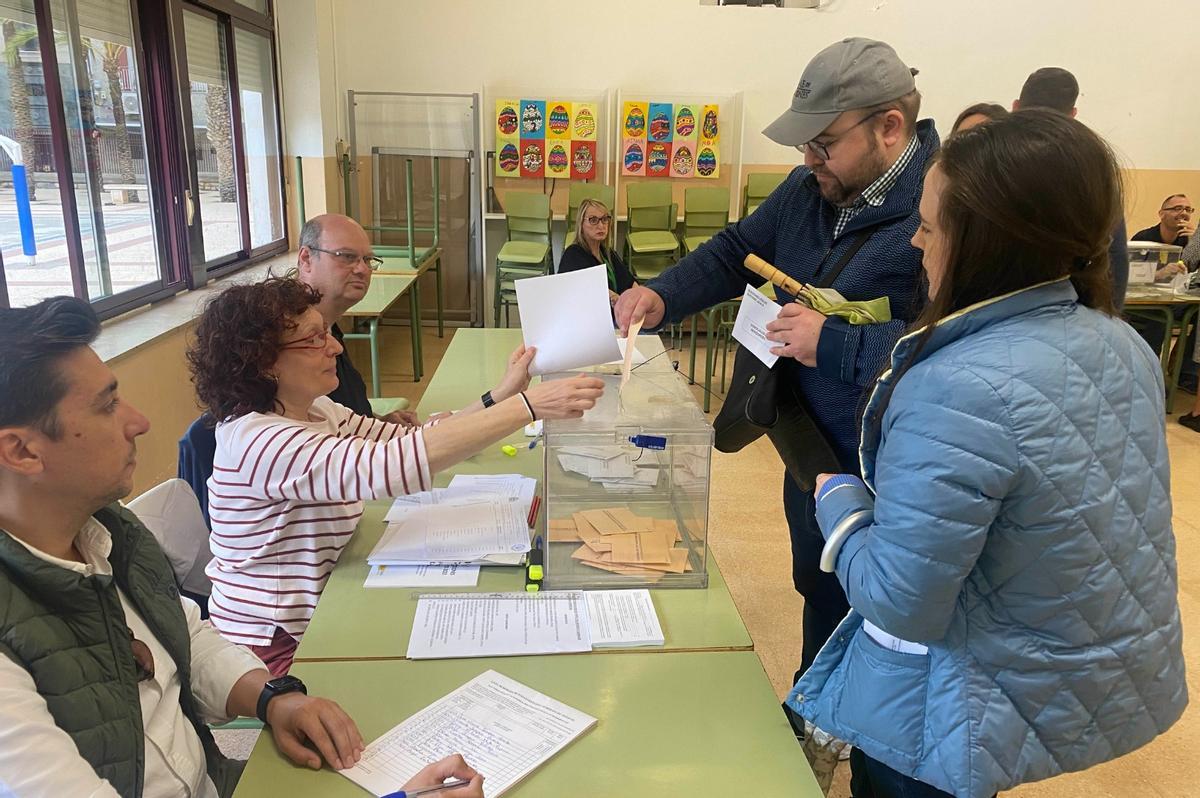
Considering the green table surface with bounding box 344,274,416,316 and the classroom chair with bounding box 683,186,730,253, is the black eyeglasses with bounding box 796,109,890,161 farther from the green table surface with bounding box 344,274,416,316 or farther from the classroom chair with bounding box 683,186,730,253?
the classroom chair with bounding box 683,186,730,253

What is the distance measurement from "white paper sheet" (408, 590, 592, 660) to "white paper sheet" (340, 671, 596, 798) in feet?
0.29

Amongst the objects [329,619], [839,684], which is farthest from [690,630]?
[329,619]

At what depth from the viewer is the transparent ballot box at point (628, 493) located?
1.47 m

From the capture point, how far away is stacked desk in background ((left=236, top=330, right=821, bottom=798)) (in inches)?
39.4

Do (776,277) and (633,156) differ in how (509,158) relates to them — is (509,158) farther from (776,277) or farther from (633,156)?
(776,277)

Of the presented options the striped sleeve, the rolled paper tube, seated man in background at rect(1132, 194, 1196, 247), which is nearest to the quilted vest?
the striped sleeve

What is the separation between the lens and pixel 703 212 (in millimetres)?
6715

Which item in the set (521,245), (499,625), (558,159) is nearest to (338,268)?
(499,625)

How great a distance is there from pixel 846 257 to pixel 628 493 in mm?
635

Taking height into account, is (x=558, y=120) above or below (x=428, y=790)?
above

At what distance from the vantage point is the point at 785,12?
21.7 feet

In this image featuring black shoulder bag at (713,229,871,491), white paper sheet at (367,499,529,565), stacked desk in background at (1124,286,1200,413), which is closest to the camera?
white paper sheet at (367,499,529,565)

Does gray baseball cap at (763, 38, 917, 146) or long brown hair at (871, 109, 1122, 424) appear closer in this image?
long brown hair at (871, 109, 1122, 424)

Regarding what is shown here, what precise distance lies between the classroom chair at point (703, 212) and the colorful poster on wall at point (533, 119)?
1.28 metres
